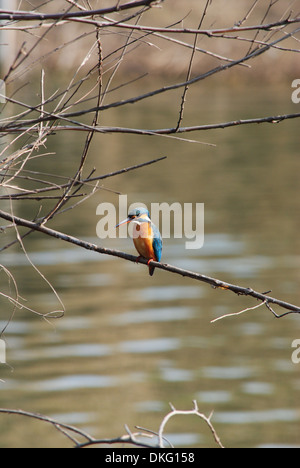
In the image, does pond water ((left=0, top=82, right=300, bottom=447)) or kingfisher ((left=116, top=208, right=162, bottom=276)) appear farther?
pond water ((left=0, top=82, right=300, bottom=447))

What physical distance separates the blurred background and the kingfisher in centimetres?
54

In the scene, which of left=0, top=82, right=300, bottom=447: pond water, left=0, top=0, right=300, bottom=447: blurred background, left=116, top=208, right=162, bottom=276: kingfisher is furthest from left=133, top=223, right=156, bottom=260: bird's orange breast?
left=0, top=82, right=300, bottom=447: pond water

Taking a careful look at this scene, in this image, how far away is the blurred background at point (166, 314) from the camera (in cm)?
873

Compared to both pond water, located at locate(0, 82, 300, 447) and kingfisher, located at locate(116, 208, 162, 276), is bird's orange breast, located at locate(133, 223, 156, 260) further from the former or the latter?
pond water, located at locate(0, 82, 300, 447)

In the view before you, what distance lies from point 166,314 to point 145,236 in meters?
7.18

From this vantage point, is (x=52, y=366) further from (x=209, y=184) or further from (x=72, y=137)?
(x=72, y=137)

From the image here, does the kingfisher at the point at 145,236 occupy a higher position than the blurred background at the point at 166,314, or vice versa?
the blurred background at the point at 166,314

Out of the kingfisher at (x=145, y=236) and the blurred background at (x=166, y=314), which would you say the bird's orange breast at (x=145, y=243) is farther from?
the blurred background at (x=166, y=314)

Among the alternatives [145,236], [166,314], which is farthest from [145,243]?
[166,314]

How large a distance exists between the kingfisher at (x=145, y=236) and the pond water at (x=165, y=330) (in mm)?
1588

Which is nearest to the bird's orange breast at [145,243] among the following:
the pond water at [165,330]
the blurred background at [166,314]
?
the blurred background at [166,314]

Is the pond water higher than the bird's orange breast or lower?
higher

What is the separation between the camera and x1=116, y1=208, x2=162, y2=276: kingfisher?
13.9 feet
